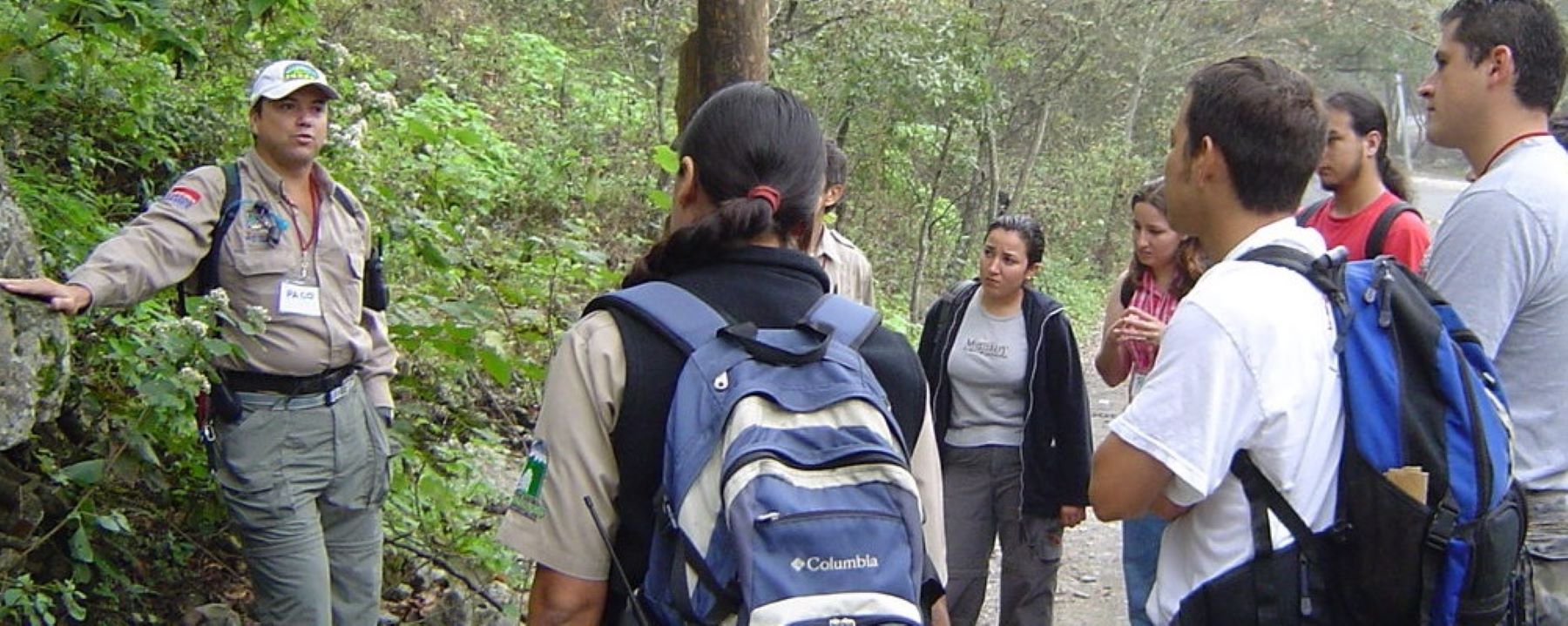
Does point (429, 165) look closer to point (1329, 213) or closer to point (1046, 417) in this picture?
point (1046, 417)

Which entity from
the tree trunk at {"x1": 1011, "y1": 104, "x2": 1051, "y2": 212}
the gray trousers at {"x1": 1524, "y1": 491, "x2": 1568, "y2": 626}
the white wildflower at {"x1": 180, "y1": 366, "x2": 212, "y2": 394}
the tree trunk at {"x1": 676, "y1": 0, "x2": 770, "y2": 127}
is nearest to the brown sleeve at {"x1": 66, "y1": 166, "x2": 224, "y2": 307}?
the white wildflower at {"x1": 180, "y1": 366, "x2": 212, "y2": 394}

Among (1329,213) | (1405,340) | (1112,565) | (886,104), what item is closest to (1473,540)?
(1405,340)

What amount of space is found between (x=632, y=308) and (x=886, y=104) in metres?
12.4

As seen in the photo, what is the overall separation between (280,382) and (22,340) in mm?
779

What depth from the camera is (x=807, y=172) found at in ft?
7.89

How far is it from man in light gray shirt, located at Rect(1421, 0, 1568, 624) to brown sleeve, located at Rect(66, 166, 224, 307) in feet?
11.2

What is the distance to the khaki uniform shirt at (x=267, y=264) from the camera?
4012mm

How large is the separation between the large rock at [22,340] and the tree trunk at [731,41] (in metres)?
2.16

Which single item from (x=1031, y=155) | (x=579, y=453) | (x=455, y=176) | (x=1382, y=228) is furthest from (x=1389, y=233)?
(x=1031, y=155)

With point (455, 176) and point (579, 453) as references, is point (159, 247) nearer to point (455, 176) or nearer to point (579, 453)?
point (579, 453)

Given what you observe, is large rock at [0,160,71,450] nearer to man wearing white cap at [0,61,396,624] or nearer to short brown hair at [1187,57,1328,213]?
man wearing white cap at [0,61,396,624]

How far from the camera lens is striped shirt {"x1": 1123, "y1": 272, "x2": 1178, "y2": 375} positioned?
5.17m

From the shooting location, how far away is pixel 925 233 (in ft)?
52.5

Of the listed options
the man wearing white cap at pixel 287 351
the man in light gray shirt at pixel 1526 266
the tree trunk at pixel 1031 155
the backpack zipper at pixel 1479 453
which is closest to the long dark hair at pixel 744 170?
the backpack zipper at pixel 1479 453
